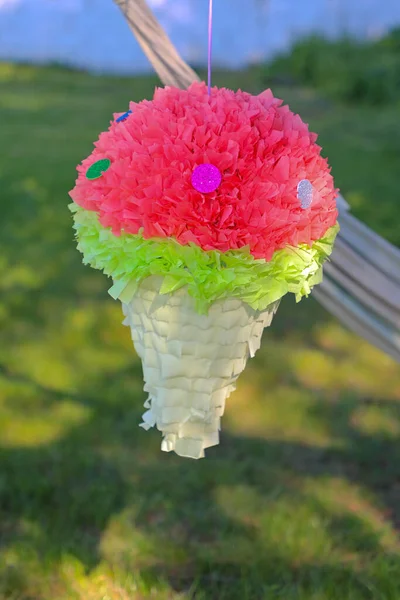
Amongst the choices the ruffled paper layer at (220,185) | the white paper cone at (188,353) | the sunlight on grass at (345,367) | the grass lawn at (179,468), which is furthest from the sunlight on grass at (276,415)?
the ruffled paper layer at (220,185)

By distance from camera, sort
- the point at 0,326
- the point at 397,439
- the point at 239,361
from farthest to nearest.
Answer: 1. the point at 0,326
2. the point at 397,439
3. the point at 239,361

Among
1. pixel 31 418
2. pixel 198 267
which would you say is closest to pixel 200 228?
pixel 198 267

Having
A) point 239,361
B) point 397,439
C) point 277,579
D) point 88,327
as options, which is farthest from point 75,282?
point 239,361

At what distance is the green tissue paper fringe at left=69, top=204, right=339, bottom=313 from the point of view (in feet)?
2.27

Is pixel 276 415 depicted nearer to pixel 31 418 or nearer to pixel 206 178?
pixel 31 418

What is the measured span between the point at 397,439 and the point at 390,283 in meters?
0.86

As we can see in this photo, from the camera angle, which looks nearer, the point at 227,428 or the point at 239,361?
the point at 239,361

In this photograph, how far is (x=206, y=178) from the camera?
68 centimetres

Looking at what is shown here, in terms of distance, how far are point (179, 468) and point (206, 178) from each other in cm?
121

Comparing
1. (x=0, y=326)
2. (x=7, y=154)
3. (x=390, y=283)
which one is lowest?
(x=390, y=283)

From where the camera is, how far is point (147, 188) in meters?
0.69

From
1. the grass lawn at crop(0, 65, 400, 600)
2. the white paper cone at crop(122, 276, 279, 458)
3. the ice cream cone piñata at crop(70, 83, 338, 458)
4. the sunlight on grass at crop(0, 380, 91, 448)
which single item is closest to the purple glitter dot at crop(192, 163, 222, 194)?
the ice cream cone piñata at crop(70, 83, 338, 458)

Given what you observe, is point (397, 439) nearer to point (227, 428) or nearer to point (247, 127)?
point (227, 428)

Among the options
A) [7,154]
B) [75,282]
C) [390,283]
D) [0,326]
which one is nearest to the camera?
[390,283]
